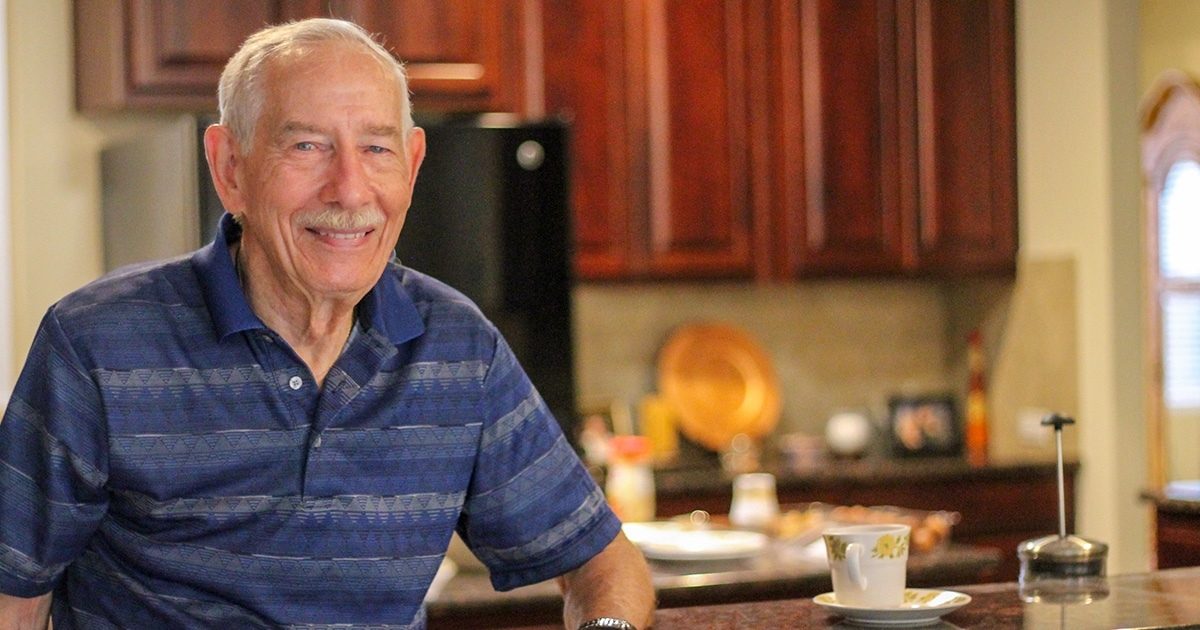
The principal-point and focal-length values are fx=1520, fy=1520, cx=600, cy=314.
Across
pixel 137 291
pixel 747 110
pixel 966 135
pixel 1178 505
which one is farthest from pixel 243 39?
pixel 1178 505

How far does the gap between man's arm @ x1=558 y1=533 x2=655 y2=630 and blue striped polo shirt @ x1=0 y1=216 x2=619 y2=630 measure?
170 mm

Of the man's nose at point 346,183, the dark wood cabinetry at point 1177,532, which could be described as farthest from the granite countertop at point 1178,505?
the man's nose at point 346,183

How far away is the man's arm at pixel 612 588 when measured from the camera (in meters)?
1.65

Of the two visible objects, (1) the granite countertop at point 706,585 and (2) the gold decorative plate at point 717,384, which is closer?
(1) the granite countertop at point 706,585

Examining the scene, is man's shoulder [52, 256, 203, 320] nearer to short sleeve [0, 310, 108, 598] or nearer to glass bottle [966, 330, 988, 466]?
short sleeve [0, 310, 108, 598]

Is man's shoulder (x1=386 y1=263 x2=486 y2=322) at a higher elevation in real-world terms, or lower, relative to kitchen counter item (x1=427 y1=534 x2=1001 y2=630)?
higher

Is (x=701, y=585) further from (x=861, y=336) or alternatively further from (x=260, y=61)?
(x=861, y=336)

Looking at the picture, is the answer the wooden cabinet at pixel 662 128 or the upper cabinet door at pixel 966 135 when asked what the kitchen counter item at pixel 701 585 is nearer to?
the wooden cabinet at pixel 662 128

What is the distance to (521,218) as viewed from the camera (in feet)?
12.4

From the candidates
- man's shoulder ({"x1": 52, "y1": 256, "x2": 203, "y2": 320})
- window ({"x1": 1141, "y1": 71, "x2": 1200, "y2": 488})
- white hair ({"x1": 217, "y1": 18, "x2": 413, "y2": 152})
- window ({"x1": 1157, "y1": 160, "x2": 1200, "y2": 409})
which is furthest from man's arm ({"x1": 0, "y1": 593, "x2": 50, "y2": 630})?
window ({"x1": 1157, "y1": 160, "x2": 1200, "y2": 409})

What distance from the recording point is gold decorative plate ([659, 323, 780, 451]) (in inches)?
184

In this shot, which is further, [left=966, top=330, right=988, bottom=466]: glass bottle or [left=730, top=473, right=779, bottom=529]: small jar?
[left=966, top=330, right=988, bottom=466]: glass bottle

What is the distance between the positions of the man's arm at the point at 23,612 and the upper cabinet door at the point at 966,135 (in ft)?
11.5

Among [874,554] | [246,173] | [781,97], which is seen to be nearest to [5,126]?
[781,97]
